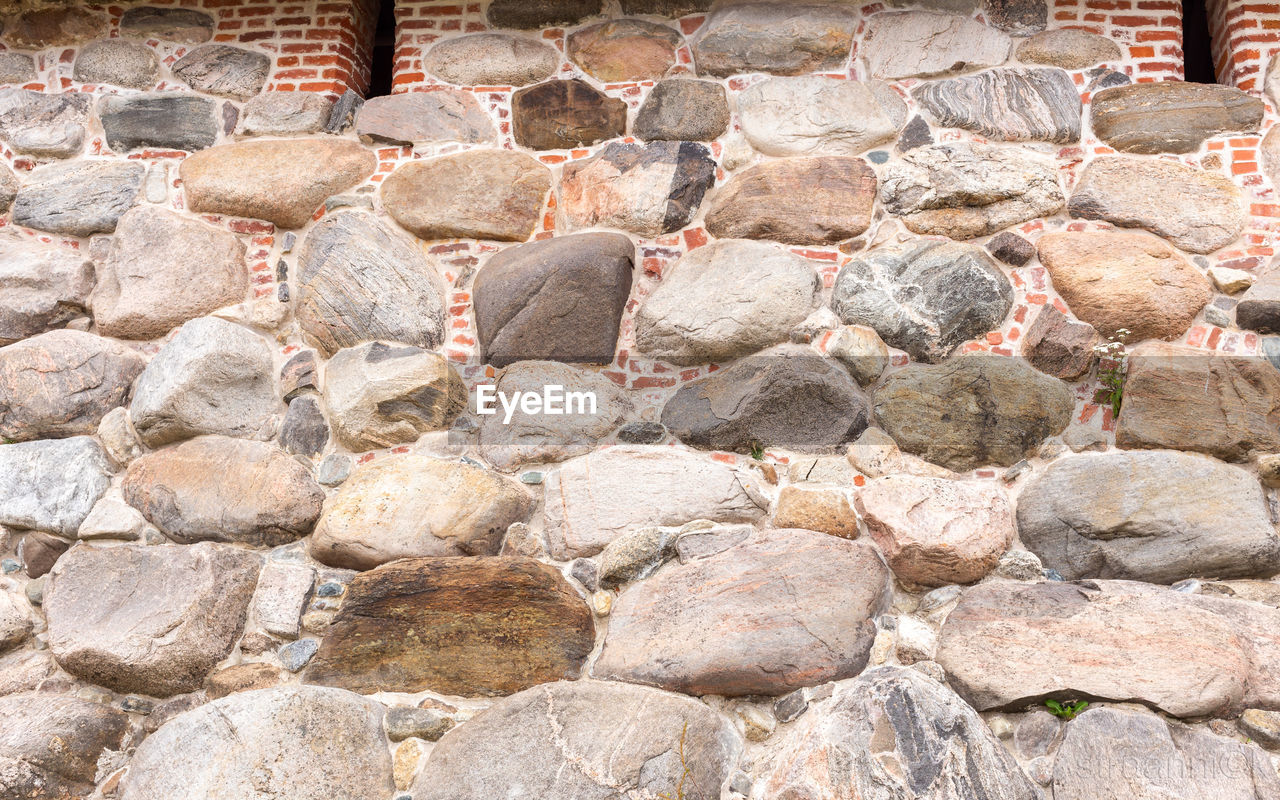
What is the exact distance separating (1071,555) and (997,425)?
44 centimetres

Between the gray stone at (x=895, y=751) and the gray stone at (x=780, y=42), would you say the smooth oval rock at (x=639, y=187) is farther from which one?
the gray stone at (x=895, y=751)

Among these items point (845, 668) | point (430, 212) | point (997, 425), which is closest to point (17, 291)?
point (430, 212)

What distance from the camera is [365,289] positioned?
3178mm

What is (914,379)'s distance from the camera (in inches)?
116

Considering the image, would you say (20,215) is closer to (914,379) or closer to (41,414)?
(41,414)

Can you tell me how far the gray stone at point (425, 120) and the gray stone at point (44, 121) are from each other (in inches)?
44.5

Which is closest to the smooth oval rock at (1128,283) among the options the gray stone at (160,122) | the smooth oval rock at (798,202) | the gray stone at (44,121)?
the smooth oval rock at (798,202)

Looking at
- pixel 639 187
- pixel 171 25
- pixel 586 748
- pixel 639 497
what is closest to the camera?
pixel 586 748

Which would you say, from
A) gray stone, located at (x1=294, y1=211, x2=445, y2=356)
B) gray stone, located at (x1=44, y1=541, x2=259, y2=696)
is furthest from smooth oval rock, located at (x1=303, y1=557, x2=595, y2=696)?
gray stone, located at (x1=294, y1=211, x2=445, y2=356)

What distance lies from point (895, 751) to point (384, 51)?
3.63 m

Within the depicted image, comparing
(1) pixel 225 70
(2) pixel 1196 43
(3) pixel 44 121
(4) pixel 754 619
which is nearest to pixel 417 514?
(4) pixel 754 619

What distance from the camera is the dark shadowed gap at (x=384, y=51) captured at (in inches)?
161

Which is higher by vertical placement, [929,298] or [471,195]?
[471,195]

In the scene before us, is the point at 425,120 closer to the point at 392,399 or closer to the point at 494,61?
the point at 494,61
